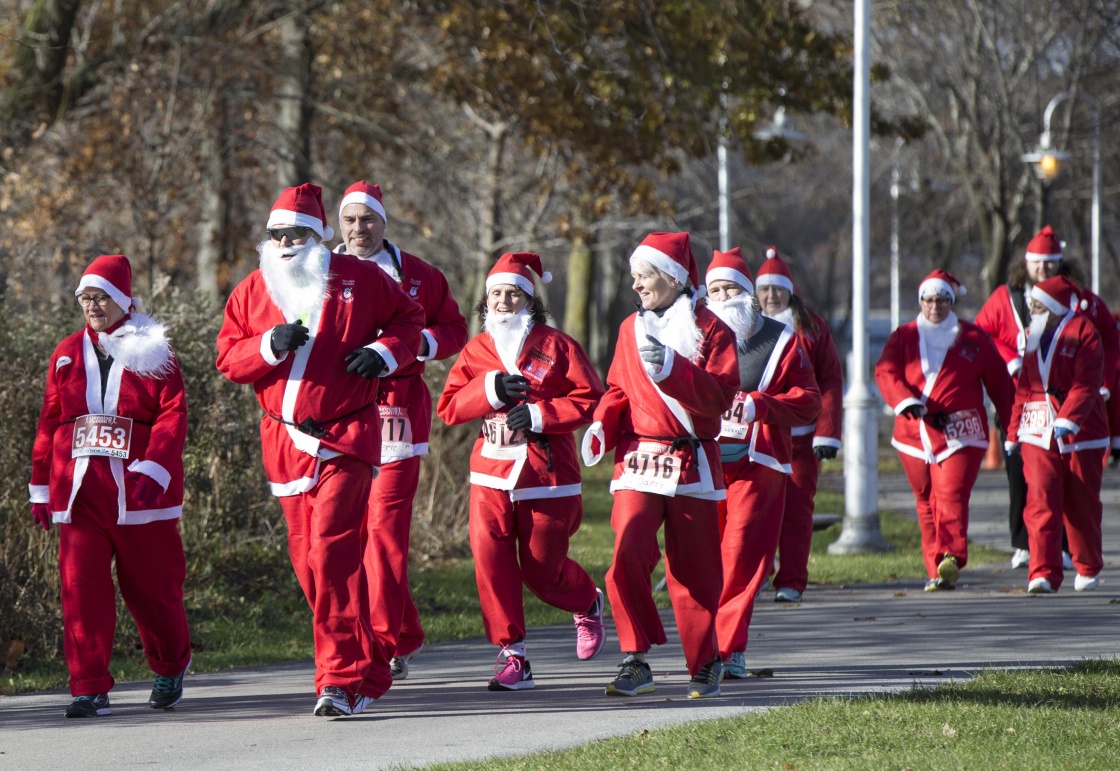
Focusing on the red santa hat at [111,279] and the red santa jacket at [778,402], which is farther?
the red santa jacket at [778,402]

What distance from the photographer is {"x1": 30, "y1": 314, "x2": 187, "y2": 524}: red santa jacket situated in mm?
6738

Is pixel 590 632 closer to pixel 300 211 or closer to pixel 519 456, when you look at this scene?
pixel 519 456

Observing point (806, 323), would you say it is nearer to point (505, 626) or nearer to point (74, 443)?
point (505, 626)

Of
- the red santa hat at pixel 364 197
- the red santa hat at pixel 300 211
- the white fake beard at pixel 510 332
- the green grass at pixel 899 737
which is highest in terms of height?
the red santa hat at pixel 364 197

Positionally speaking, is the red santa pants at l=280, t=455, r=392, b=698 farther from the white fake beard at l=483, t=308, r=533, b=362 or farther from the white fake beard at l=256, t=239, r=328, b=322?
the white fake beard at l=483, t=308, r=533, b=362

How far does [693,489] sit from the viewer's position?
670 centimetres

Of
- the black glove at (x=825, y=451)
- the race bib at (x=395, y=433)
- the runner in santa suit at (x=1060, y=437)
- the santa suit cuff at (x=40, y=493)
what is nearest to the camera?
the santa suit cuff at (x=40, y=493)

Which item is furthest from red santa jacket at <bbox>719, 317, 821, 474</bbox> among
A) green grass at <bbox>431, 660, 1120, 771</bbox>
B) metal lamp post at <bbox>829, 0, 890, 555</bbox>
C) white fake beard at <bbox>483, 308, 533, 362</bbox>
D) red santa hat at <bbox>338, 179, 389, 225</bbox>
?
metal lamp post at <bbox>829, 0, 890, 555</bbox>

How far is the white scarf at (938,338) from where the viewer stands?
35.0 feet

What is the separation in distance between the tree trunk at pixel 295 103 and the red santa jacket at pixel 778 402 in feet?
38.4

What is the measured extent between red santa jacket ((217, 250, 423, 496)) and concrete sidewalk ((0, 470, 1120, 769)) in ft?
3.45

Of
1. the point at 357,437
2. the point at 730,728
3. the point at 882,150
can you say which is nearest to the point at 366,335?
the point at 357,437

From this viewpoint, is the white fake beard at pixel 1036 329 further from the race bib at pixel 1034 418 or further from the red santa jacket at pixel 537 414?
the red santa jacket at pixel 537 414

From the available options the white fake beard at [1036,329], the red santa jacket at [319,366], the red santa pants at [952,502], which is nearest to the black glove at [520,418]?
the red santa jacket at [319,366]
